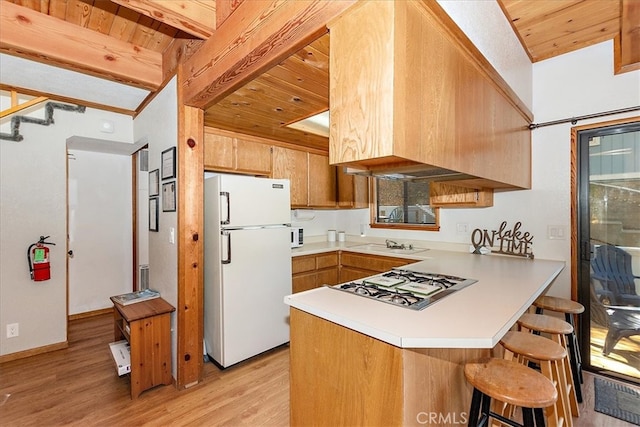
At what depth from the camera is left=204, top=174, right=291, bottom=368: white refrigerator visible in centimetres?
251

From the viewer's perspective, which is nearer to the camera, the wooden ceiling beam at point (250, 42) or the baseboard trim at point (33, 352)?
the wooden ceiling beam at point (250, 42)

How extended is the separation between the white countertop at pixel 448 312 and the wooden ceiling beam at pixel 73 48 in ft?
7.13

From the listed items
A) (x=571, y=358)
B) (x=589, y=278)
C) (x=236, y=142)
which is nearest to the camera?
(x=571, y=358)

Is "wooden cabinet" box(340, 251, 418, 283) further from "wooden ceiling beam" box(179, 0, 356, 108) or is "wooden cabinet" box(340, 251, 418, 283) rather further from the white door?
the white door

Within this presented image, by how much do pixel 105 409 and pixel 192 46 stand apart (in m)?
2.57

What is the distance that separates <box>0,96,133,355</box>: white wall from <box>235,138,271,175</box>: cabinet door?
1517 millimetres

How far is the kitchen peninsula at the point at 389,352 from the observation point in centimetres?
112

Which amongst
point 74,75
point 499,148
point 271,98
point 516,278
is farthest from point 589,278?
point 74,75

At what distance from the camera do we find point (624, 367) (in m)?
2.27

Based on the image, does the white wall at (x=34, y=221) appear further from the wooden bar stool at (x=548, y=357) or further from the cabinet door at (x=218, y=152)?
the wooden bar stool at (x=548, y=357)

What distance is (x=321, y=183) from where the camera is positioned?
12.9 feet

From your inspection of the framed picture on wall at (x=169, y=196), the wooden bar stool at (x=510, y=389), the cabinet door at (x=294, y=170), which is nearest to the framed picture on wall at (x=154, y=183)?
the framed picture on wall at (x=169, y=196)

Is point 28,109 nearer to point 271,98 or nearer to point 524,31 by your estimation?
point 271,98

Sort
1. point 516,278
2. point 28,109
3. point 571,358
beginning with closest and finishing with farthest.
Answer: point 516,278, point 571,358, point 28,109
